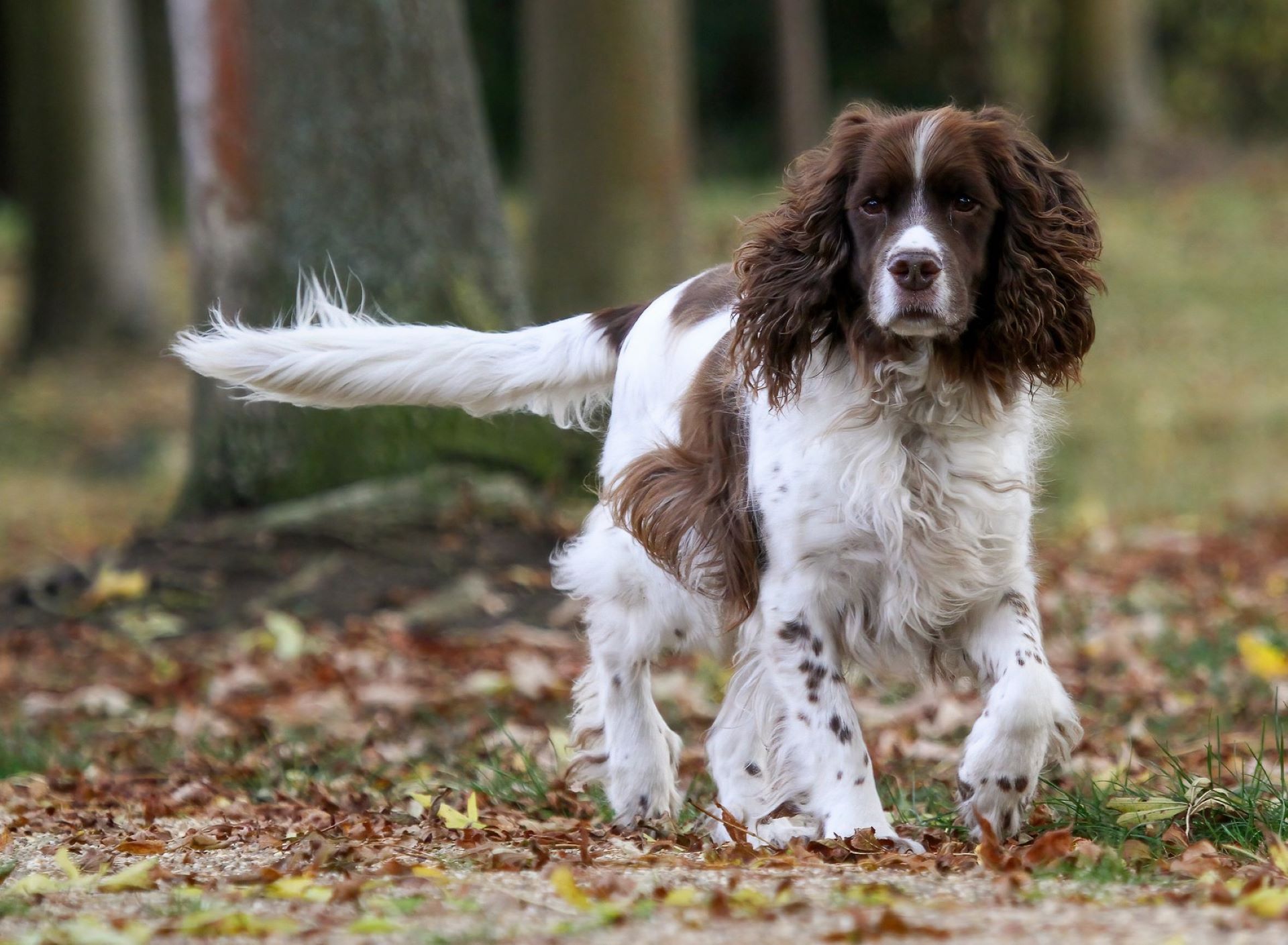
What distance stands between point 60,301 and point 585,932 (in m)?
14.7

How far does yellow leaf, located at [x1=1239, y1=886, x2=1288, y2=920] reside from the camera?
2824 mm

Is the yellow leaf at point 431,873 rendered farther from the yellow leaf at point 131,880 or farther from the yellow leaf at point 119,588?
the yellow leaf at point 119,588

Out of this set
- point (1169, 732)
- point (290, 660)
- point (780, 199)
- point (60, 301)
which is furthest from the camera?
point (60, 301)

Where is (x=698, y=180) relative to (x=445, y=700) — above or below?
above

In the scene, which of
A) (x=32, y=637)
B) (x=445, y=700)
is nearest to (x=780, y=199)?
(x=445, y=700)

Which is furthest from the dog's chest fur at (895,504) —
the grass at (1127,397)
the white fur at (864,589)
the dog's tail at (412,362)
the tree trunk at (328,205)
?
the grass at (1127,397)

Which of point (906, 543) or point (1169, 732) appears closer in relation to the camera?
point (906, 543)

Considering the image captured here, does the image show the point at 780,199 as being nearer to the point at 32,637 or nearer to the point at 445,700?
the point at 445,700

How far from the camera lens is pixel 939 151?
3.81 metres

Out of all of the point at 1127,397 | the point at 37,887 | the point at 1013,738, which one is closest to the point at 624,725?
the point at 1013,738

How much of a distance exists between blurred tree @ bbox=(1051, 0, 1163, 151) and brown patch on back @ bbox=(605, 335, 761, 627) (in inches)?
726

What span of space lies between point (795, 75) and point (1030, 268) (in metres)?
15.6

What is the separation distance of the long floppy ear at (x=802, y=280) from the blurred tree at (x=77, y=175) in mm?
13272

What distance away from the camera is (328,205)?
25.3ft
